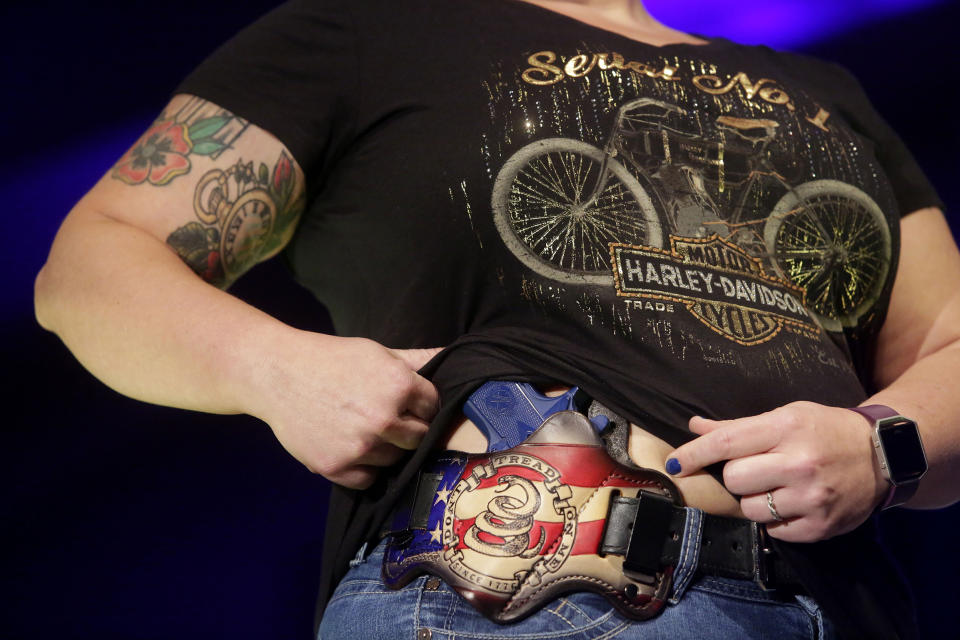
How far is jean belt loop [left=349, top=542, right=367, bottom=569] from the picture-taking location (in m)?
0.83

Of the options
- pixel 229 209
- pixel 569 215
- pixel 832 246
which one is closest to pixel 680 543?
pixel 569 215

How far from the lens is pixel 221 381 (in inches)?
31.9

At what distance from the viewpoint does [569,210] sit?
0.89 meters

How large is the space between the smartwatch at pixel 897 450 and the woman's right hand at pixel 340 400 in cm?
41

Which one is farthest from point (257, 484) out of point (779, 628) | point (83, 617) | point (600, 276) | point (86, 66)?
point (779, 628)

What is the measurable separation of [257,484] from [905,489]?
3.55 ft

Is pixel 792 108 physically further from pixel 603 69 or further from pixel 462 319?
pixel 462 319

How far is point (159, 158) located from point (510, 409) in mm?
492

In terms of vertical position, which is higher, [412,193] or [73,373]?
[412,193]

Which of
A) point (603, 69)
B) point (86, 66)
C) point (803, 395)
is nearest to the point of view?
point (803, 395)

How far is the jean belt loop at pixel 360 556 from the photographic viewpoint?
2.72 ft

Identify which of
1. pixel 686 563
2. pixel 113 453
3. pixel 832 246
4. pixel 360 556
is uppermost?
pixel 832 246

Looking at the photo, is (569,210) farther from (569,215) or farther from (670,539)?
(670,539)

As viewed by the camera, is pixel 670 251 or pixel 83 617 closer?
pixel 670 251
